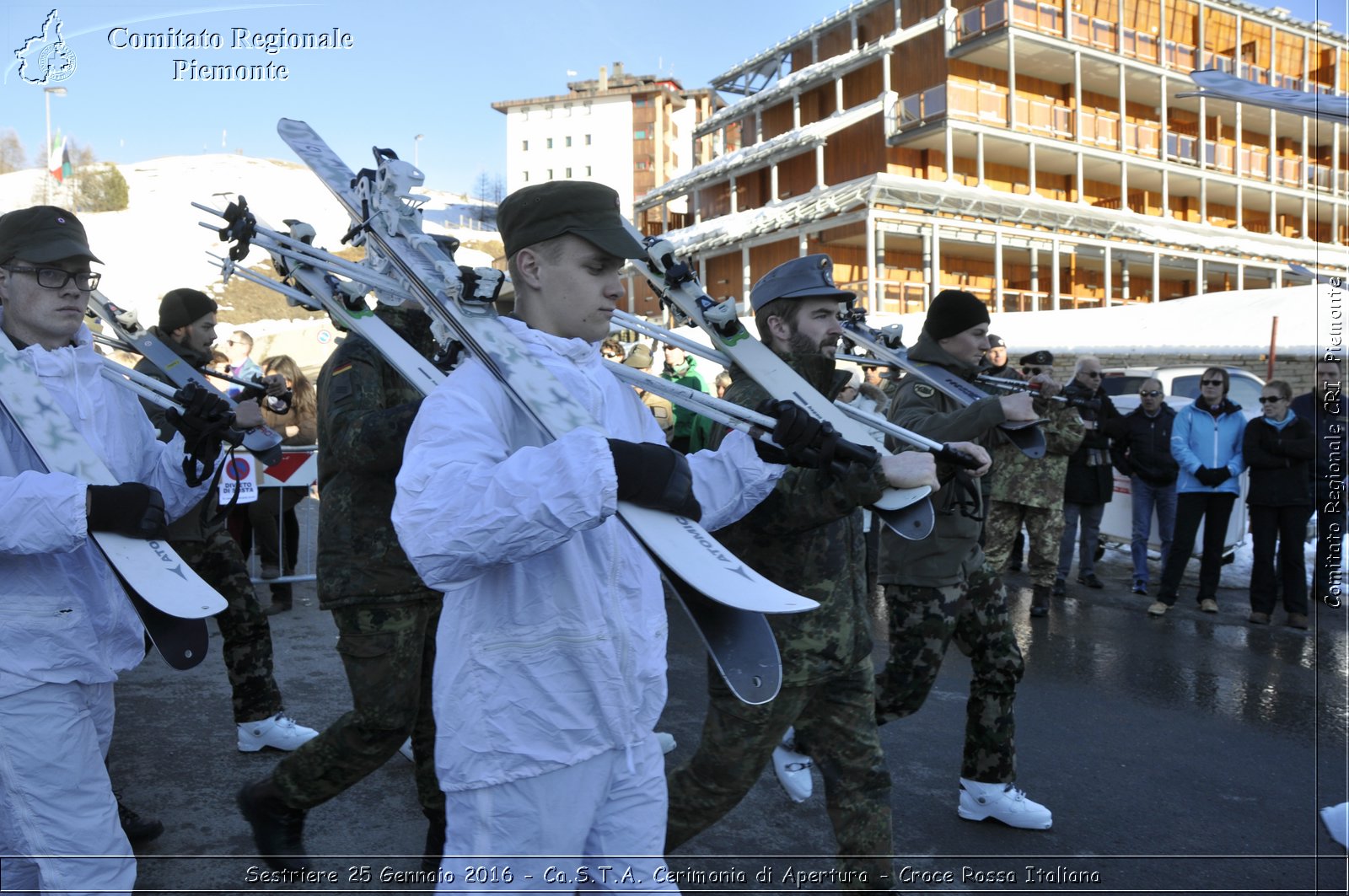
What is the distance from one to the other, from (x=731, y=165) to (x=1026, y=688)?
33673 mm

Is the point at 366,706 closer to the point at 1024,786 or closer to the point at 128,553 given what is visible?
the point at 128,553

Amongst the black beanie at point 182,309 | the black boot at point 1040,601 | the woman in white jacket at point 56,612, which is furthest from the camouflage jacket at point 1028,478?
the woman in white jacket at point 56,612

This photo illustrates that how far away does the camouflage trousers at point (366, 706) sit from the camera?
3244 mm

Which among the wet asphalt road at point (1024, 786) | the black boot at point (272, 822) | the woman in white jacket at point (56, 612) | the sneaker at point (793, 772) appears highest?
the woman in white jacket at point (56, 612)

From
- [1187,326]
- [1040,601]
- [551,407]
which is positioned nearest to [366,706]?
[551,407]

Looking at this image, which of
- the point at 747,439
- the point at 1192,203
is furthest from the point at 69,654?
the point at 1192,203

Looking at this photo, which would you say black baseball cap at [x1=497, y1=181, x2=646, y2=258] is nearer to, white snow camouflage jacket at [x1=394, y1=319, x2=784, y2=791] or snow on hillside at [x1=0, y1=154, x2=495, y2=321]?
white snow camouflage jacket at [x1=394, y1=319, x2=784, y2=791]

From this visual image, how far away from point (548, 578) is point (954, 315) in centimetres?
281

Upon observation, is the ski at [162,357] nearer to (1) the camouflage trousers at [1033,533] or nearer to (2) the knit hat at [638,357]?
(2) the knit hat at [638,357]

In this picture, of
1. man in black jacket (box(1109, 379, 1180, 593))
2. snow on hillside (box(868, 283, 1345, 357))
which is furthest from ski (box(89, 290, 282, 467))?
snow on hillside (box(868, 283, 1345, 357))

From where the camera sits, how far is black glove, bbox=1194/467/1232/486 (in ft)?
28.5

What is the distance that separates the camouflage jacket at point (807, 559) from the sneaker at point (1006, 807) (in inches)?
50.1

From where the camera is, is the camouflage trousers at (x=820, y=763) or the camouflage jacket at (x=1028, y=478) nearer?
the camouflage trousers at (x=820, y=763)

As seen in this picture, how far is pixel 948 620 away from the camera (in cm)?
393
